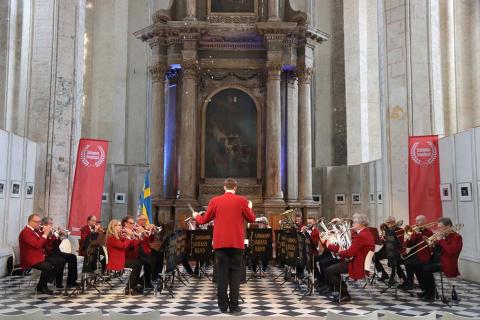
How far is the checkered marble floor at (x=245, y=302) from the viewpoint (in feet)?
27.5

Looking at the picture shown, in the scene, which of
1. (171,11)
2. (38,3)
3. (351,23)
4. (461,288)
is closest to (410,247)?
(461,288)

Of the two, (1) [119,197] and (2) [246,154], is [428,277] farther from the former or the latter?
(1) [119,197]

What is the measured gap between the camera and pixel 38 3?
14352 millimetres

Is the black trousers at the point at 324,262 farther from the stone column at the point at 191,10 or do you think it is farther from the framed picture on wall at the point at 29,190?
the stone column at the point at 191,10

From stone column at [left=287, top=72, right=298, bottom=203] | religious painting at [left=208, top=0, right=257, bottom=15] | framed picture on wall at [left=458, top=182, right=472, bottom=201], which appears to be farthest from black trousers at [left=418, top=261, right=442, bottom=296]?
religious painting at [left=208, top=0, right=257, bottom=15]

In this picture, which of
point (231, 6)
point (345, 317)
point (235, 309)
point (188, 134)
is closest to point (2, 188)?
point (235, 309)

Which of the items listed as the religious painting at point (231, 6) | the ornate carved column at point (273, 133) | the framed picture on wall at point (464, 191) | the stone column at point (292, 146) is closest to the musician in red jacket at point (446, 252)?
the framed picture on wall at point (464, 191)

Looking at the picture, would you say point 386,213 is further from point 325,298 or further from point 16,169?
point 16,169

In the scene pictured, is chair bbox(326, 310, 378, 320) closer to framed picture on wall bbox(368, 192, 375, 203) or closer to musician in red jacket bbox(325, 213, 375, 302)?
musician in red jacket bbox(325, 213, 375, 302)

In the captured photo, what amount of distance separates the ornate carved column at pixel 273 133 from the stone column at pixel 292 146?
52 centimetres

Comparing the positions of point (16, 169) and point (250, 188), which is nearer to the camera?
point (16, 169)

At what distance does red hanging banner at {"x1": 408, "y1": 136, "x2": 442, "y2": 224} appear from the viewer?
1172 cm

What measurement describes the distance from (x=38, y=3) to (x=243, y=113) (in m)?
7.23

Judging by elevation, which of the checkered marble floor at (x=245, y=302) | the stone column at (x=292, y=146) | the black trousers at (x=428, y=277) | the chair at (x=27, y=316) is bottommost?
the checkered marble floor at (x=245, y=302)
